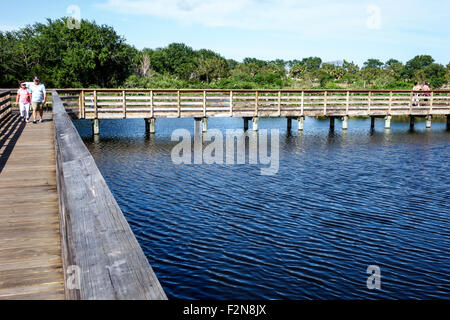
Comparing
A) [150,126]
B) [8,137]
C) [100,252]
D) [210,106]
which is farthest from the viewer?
[210,106]

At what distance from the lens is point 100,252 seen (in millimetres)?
2119

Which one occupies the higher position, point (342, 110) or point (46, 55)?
point (46, 55)

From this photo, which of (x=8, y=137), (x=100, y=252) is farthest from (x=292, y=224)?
(x=8, y=137)

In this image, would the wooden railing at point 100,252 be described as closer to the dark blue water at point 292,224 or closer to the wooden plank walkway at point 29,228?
the wooden plank walkway at point 29,228

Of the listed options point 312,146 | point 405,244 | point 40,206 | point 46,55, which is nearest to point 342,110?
point 312,146

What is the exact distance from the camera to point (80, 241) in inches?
88.5

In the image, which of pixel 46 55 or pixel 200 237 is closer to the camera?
pixel 200 237

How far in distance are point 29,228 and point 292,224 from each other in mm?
6047

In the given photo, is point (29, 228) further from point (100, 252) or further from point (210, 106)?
point (210, 106)

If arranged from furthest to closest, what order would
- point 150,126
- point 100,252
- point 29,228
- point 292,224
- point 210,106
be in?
point 210,106
point 150,126
point 292,224
point 29,228
point 100,252

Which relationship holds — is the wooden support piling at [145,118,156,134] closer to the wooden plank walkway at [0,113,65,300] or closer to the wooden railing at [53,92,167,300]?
the wooden plank walkway at [0,113,65,300]

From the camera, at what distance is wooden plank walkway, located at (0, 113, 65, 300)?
3822 mm
